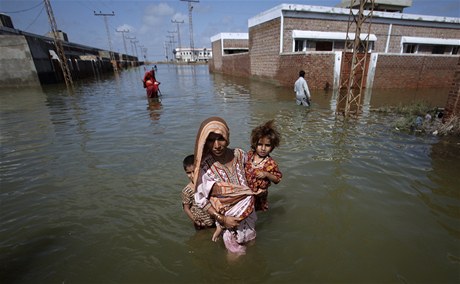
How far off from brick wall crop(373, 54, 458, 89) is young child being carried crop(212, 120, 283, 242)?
16802 millimetres

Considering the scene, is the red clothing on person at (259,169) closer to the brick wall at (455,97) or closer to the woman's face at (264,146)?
the woman's face at (264,146)

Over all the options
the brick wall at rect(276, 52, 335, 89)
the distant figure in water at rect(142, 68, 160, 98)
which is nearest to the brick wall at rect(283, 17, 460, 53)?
the brick wall at rect(276, 52, 335, 89)

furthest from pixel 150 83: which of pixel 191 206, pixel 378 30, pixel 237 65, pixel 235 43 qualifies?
pixel 235 43

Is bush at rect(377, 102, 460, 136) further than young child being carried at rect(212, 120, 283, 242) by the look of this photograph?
Yes

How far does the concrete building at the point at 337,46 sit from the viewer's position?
1595cm

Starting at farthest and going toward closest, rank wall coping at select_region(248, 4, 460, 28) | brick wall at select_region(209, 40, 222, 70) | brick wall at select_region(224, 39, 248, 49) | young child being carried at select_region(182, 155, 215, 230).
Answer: brick wall at select_region(209, 40, 222, 70)
brick wall at select_region(224, 39, 248, 49)
wall coping at select_region(248, 4, 460, 28)
young child being carried at select_region(182, 155, 215, 230)

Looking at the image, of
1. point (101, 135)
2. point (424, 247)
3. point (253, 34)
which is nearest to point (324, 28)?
point (253, 34)

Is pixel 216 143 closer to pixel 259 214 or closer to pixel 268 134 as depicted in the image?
pixel 268 134

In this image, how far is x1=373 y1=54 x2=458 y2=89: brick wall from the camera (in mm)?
16094

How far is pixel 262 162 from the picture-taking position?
2.57 m

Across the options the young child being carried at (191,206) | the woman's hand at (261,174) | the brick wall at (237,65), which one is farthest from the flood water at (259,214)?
the brick wall at (237,65)

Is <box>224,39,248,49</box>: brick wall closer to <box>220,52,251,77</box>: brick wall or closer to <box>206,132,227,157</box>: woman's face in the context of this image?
<box>220,52,251,77</box>: brick wall

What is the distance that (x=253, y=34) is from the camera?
2316 centimetres

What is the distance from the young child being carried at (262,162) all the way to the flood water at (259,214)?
870mm
